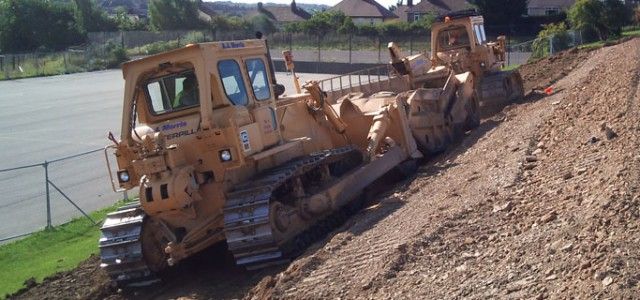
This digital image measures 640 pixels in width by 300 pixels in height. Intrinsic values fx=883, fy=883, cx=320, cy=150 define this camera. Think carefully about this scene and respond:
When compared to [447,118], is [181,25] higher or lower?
higher

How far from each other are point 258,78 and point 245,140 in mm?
1246

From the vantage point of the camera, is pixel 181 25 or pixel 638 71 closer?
pixel 638 71

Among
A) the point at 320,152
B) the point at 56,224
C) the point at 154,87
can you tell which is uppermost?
the point at 154,87

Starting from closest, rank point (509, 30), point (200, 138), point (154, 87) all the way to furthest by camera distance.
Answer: point (200, 138), point (154, 87), point (509, 30)

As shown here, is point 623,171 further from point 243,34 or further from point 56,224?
point 243,34

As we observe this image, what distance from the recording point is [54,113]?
136ft

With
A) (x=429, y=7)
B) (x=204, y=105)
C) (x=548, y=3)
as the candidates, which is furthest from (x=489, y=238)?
(x=429, y=7)

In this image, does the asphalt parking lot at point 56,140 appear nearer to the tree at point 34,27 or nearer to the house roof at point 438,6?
the tree at point 34,27

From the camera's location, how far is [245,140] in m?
11.0

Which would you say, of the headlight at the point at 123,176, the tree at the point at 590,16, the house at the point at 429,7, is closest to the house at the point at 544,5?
the house at the point at 429,7

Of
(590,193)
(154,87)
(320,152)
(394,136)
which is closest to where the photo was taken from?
(590,193)

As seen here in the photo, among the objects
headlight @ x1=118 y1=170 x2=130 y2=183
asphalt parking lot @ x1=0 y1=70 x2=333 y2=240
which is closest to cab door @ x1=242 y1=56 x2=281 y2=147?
headlight @ x1=118 y1=170 x2=130 y2=183

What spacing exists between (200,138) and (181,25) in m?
58.9

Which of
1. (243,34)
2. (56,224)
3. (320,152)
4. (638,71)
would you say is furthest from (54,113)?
(320,152)
